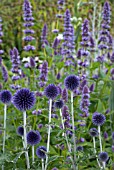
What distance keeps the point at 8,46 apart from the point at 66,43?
374 cm

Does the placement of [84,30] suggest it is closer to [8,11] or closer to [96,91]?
[96,91]

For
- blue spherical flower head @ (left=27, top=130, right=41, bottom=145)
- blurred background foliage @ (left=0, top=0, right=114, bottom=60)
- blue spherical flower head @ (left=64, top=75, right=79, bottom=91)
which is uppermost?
blurred background foliage @ (left=0, top=0, right=114, bottom=60)

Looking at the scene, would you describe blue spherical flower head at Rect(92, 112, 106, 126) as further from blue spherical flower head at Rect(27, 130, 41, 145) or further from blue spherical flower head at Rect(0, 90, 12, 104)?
blue spherical flower head at Rect(0, 90, 12, 104)

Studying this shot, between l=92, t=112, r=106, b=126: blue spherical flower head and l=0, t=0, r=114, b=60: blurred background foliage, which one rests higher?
l=0, t=0, r=114, b=60: blurred background foliage

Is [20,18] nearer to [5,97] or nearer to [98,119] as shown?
[5,97]

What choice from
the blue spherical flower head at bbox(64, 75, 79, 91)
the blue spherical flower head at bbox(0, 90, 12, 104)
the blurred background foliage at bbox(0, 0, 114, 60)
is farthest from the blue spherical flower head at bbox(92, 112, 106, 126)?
the blurred background foliage at bbox(0, 0, 114, 60)

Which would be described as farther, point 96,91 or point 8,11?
point 8,11

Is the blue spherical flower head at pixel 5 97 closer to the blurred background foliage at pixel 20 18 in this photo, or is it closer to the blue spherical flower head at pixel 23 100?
the blue spherical flower head at pixel 23 100

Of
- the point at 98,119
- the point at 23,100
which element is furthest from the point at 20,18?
the point at 23,100

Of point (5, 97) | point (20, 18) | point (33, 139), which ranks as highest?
point (20, 18)

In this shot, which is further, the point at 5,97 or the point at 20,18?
the point at 20,18

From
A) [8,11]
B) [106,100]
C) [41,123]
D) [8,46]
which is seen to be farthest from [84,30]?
[8,11]

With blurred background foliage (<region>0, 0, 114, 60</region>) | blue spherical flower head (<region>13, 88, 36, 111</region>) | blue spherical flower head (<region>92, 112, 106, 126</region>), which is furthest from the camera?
blurred background foliage (<region>0, 0, 114, 60</region>)

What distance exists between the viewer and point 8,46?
7.47 metres
